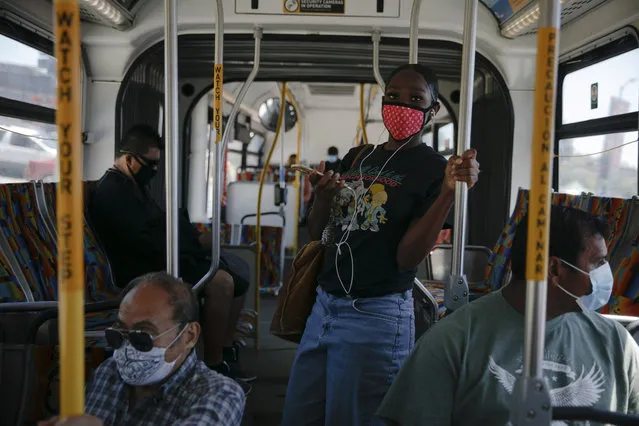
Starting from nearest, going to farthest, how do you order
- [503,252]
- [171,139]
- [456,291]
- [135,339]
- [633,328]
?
[135,339] → [171,139] → [456,291] → [633,328] → [503,252]

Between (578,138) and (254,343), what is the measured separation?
108 inches

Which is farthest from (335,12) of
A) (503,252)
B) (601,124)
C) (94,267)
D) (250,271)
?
(94,267)

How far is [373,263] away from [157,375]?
0.64m

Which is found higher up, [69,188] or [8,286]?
[69,188]

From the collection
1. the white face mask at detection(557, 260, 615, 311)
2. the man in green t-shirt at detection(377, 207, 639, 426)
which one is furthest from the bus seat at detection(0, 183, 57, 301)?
the white face mask at detection(557, 260, 615, 311)

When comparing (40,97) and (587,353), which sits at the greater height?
(40,97)

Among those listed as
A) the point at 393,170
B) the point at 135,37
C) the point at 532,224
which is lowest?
the point at 532,224

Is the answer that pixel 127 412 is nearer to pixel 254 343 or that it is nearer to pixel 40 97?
pixel 40 97

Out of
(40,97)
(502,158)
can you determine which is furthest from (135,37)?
(502,158)

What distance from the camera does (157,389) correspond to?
1415mm

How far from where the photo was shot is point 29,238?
9.35 ft

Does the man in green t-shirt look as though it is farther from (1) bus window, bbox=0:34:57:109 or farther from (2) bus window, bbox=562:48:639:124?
(1) bus window, bbox=0:34:57:109

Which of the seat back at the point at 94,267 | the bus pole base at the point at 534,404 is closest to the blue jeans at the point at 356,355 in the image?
the bus pole base at the point at 534,404

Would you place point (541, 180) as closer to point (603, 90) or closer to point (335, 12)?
point (603, 90)
